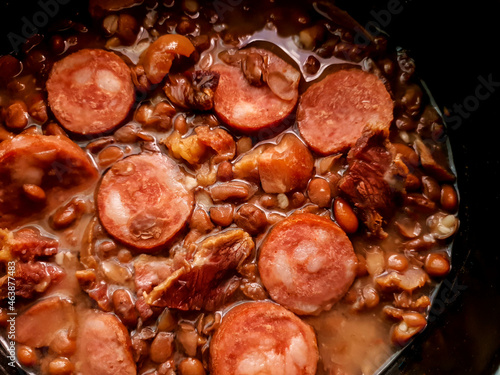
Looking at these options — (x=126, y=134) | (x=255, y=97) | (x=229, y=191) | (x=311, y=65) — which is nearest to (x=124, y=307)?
(x=229, y=191)

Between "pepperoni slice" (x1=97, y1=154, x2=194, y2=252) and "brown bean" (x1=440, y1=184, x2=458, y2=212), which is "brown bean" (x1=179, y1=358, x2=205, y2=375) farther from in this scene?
"brown bean" (x1=440, y1=184, x2=458, y2=212)

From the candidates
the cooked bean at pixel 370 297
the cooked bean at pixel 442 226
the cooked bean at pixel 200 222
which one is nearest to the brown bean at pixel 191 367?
the cooked bean at pixel 200 222

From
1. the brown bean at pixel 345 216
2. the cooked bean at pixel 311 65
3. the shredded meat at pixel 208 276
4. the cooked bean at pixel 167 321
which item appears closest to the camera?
the shredded meat at pixel 208 276

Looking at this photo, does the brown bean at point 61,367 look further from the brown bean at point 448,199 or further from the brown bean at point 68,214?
the brown bean at point 448,199

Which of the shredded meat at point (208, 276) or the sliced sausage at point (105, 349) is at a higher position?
the shredded meat at point (208, 276)

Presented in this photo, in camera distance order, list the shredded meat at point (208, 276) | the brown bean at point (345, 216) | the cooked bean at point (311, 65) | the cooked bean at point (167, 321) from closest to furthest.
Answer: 1. the shredded meat at point (208, 276)
2. the cooked bean at point (167, 321)
3. the brown bean at point (345, 216)
4. the cooked bean at point (311, 65)

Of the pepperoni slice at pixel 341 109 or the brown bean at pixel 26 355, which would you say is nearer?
the brown bean at pixel 26 355

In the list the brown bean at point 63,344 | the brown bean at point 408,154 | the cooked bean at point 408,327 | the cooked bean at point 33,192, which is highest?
the brown bean at point 408,154

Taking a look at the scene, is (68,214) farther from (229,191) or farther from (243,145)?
(243,145)
